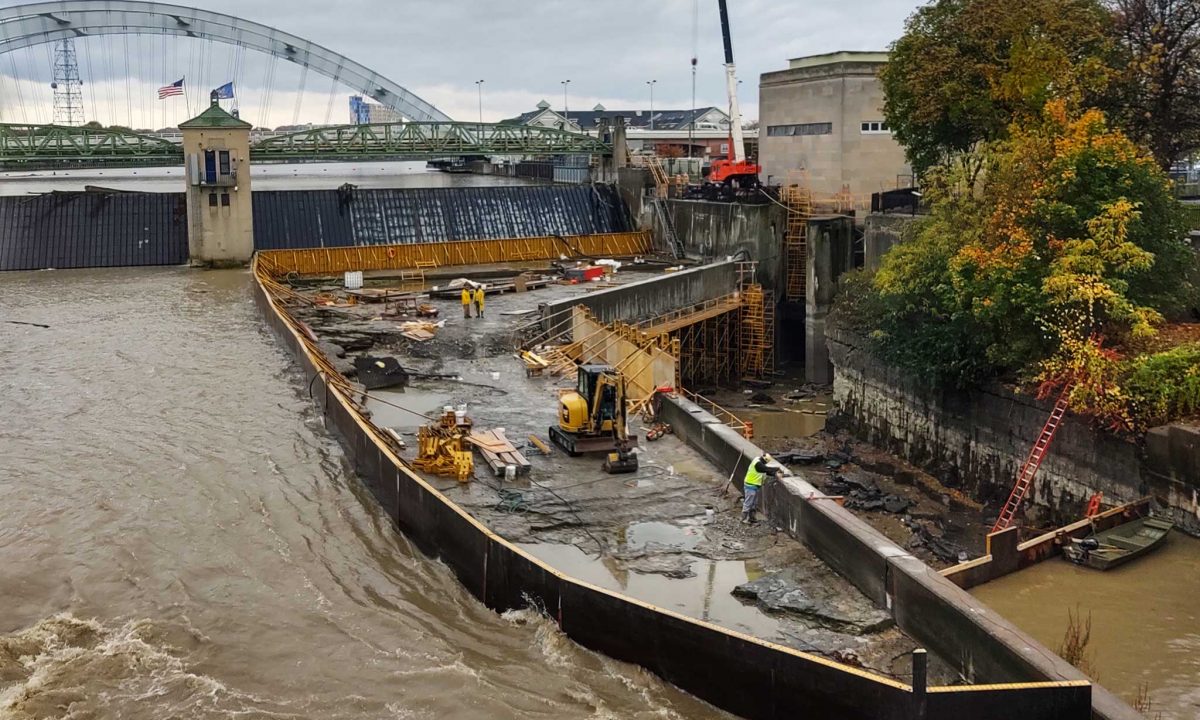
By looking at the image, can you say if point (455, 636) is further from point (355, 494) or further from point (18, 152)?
point (18, 152)

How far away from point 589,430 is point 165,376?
16307mm

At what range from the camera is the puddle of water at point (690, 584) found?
53.0ft

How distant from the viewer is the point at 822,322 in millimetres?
41219

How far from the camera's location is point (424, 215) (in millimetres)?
55656

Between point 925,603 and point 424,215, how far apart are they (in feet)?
145

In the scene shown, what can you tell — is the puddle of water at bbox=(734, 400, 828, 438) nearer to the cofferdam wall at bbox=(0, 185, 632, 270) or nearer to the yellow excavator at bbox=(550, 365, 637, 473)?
the yellow excavator at bbox=(550, 365, 637, 473)

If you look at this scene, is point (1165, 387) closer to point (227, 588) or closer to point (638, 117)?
point (227, 588)

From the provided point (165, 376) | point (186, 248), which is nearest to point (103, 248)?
point (186, 248)

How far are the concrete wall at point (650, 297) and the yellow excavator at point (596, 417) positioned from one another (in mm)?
12203

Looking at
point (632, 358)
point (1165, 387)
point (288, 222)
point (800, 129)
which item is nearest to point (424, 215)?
point (288, 222)

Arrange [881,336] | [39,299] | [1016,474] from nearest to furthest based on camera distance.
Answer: [1016,474]
[881,336]
[39,299]

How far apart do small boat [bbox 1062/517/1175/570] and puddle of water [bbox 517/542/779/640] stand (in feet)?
19.5

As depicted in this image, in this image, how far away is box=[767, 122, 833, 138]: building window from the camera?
5016 centimetres

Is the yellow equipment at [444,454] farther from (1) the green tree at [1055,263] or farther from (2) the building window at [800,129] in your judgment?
(2) the building window at [800,129]
